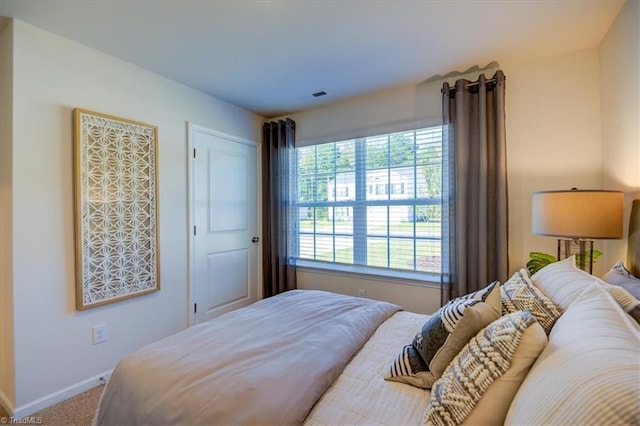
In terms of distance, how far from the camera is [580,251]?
6.11 feet

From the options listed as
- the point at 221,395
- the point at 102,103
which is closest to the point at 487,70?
the point at 221,395

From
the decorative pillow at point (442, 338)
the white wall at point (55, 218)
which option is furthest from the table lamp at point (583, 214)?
the white wall at point (55, 218)

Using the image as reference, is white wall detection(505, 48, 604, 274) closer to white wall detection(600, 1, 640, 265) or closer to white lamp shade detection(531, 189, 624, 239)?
white wall detection(600, 1, 640, 265)

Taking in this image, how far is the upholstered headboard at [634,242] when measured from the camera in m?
1.46

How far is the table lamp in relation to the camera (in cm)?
158

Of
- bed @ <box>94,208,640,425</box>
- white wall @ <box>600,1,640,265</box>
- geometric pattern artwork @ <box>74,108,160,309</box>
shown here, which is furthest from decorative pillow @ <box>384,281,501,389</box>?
geometric pattern artwork @ <box>74,108,160,309</box>

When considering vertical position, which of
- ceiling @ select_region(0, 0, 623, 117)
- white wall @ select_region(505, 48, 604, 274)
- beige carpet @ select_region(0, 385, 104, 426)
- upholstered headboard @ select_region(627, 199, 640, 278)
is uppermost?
ceiling @ select_region(0, 0, 623, 117)

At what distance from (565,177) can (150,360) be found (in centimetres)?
291

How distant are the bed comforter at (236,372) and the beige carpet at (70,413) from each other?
0.88m

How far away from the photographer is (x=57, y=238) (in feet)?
6.42

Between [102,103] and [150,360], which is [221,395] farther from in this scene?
[102,103]

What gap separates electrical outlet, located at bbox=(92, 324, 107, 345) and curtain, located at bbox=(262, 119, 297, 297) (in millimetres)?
1679

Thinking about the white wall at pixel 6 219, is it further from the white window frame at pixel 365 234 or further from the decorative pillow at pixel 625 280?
the decorative pillow at pixel 625 280

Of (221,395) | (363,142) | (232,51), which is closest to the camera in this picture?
(221,395)
